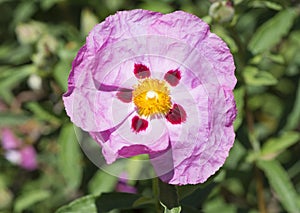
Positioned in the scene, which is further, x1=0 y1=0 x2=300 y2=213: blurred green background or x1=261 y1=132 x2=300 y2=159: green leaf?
x1=261 y1=132 x2=300 y2=159: green leaf

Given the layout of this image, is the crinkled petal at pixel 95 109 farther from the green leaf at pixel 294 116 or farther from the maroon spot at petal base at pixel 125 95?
the green leaf at pixel 294 116

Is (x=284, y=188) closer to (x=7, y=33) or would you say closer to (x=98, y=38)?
(x=98, y=38)

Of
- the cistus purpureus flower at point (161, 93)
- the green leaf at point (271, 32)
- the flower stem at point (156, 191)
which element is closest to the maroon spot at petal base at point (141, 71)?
the cistus purpureus flower at point (161, 93)

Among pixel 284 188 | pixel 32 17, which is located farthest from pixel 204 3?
pixel 284 188

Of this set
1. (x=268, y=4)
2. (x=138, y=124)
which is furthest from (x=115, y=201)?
(x=268, y=4)

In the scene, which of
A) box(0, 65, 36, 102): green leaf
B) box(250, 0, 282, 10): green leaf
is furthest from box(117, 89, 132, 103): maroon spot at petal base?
box(0, 65, 36, 102): green leaf

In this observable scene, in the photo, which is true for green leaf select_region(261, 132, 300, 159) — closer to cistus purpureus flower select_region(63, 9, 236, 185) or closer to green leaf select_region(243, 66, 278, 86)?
green leaf select_region(243, 66, 278, 86)
